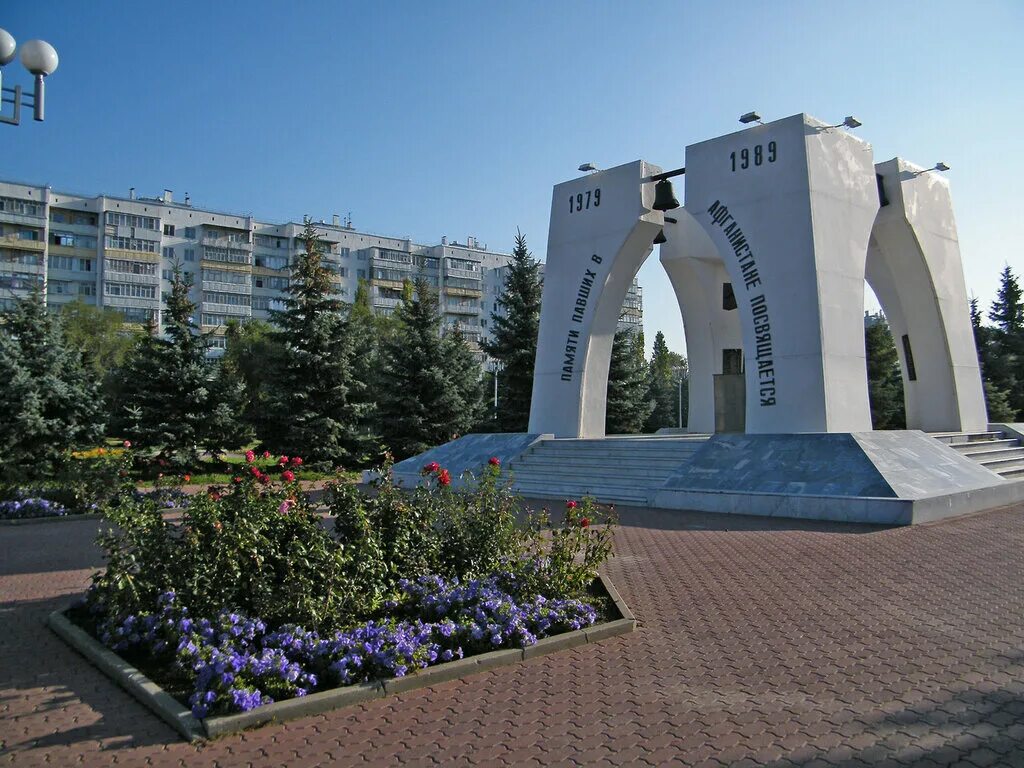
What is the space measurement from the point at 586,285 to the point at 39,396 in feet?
45.4

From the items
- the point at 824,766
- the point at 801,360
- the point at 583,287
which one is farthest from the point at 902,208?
the point at 824,766

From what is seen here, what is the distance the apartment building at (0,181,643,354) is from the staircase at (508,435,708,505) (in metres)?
35.7

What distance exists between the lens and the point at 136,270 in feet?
191

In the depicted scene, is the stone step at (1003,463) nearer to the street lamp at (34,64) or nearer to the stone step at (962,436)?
the stone step at (962,436)

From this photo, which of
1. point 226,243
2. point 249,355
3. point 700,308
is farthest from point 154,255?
point 700,308

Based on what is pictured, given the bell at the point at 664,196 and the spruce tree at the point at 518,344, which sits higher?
the bell at the point at 664,196

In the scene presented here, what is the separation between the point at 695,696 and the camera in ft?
16.2

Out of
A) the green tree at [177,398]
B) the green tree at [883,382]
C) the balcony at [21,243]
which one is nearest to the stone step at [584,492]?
the green tree at [177,398]

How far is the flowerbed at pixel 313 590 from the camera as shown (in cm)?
504

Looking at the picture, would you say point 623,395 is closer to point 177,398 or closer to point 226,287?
point 177,398

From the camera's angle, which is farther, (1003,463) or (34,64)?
(1003,463)

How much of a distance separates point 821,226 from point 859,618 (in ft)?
37.2

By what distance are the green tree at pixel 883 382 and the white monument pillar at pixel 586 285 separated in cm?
1806

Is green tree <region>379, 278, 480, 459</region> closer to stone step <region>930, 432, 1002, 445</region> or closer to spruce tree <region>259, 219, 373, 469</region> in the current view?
spruce tree <region>259, 219, 373, 469</region>
